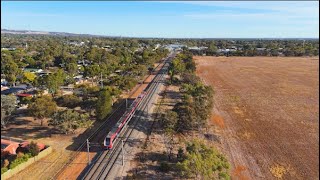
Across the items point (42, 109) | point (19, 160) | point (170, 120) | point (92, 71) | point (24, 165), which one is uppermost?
point (92, 71)

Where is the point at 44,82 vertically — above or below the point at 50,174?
above

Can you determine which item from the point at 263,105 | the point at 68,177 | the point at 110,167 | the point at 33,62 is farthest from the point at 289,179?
the point at 33,62

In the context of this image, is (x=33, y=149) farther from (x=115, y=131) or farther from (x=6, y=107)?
(x=6, y=107)

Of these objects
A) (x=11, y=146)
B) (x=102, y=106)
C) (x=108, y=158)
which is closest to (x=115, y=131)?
(x=108, y=158)

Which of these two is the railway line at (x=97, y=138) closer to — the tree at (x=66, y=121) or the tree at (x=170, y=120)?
the tree at (x=66, y=121)

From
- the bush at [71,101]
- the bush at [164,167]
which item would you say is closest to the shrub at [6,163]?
the bush at [164,167]

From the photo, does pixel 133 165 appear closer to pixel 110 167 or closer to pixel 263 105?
pixel 110 167
